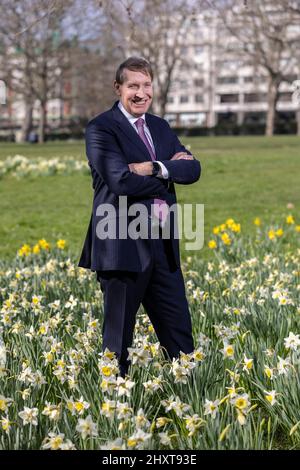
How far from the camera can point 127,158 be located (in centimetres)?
314

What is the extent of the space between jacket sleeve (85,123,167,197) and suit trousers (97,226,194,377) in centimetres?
24

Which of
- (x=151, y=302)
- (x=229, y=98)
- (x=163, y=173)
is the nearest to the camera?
(x=163, y=173)

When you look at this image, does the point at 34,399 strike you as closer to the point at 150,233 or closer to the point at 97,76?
the point at 150,233

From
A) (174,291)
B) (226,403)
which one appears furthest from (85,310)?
(226,403)

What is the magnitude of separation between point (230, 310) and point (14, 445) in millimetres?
1884

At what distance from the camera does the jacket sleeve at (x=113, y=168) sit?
3.03m

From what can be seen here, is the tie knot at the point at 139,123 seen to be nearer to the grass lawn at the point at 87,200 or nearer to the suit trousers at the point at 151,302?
the suit trousers at the point at 151,302

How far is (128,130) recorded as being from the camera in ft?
10.3

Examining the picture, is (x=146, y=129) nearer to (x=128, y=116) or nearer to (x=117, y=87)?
(x=128, y=116)

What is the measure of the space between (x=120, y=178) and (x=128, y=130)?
255 millimetres

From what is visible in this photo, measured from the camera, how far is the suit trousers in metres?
3.17

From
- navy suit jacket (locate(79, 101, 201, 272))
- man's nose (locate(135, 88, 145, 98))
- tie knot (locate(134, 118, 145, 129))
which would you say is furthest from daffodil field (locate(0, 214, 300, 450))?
man's nose (locate(135, 88, 145, 98))

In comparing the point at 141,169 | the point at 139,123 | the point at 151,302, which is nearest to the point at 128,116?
the point at 139,123

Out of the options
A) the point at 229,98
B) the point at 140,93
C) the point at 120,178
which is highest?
the point at 229,98
